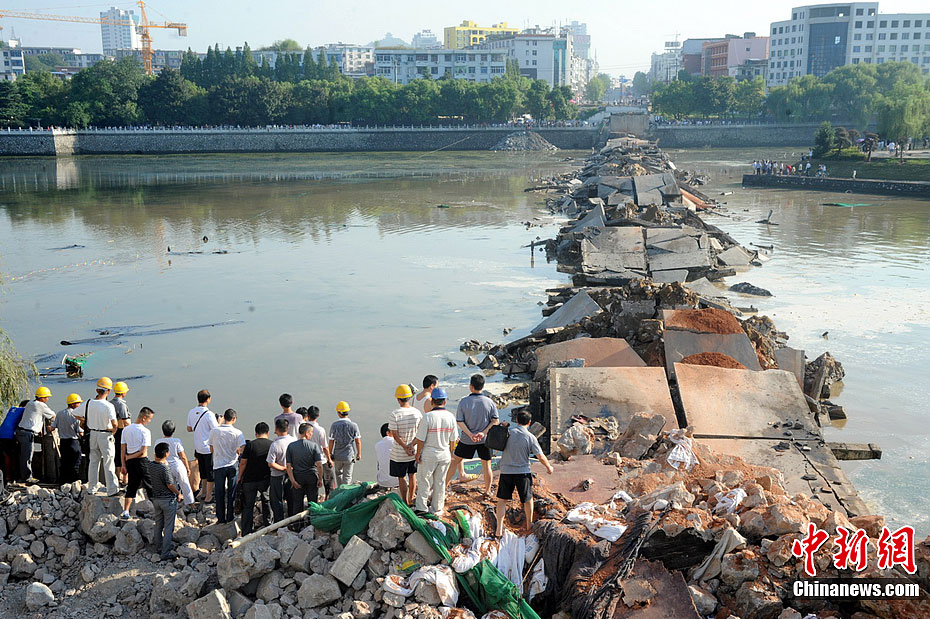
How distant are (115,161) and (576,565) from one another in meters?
72.2

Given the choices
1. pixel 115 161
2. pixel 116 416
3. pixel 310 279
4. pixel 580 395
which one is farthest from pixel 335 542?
pixel 115 161

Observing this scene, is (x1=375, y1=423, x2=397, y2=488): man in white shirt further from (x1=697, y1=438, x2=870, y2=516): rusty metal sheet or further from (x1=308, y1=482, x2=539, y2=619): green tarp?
(x1=697, y1=438, x2=870, y2=516): rusty metal sheet

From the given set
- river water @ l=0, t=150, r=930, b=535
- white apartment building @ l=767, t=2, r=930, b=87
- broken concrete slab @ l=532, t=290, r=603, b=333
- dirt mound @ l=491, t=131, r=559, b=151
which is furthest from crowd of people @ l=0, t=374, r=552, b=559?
white apartment building @ l=767, t=2, r=930, b=87

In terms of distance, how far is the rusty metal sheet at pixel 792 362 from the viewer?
39.9 ft

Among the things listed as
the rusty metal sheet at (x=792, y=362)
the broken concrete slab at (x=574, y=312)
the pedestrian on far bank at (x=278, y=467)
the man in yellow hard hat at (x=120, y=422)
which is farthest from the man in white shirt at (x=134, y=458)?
the rusty metal sheet at (x=792, y=362)

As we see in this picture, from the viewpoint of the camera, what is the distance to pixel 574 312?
14.7 m

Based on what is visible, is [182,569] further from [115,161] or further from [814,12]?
[814,12]

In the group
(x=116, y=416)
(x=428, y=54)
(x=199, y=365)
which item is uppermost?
(x=428, y=54)

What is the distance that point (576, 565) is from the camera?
627 centimetres

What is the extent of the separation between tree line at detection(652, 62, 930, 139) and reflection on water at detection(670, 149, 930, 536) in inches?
1871

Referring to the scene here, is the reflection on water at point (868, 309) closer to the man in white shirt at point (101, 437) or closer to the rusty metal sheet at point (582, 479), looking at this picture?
the rusty metal sheet at point (582, 479)

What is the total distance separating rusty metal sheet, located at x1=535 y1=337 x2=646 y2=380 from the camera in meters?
11.9

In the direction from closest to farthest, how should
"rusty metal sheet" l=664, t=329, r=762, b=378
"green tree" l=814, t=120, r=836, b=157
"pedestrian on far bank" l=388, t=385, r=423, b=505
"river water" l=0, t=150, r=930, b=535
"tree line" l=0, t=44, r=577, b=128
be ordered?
"pedestrian on far bank" l=388, t=385, r=423, b=505, "rusty metal sheet" l=664, t=329, r=762, b=378, "river water" l=0, t=150, r=930, b=535, "green tree" l=814, t=120, r=836, b=157, "tree line" l=0, t=44, r=577, b=128

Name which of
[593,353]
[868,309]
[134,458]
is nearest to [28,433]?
[134,458]
